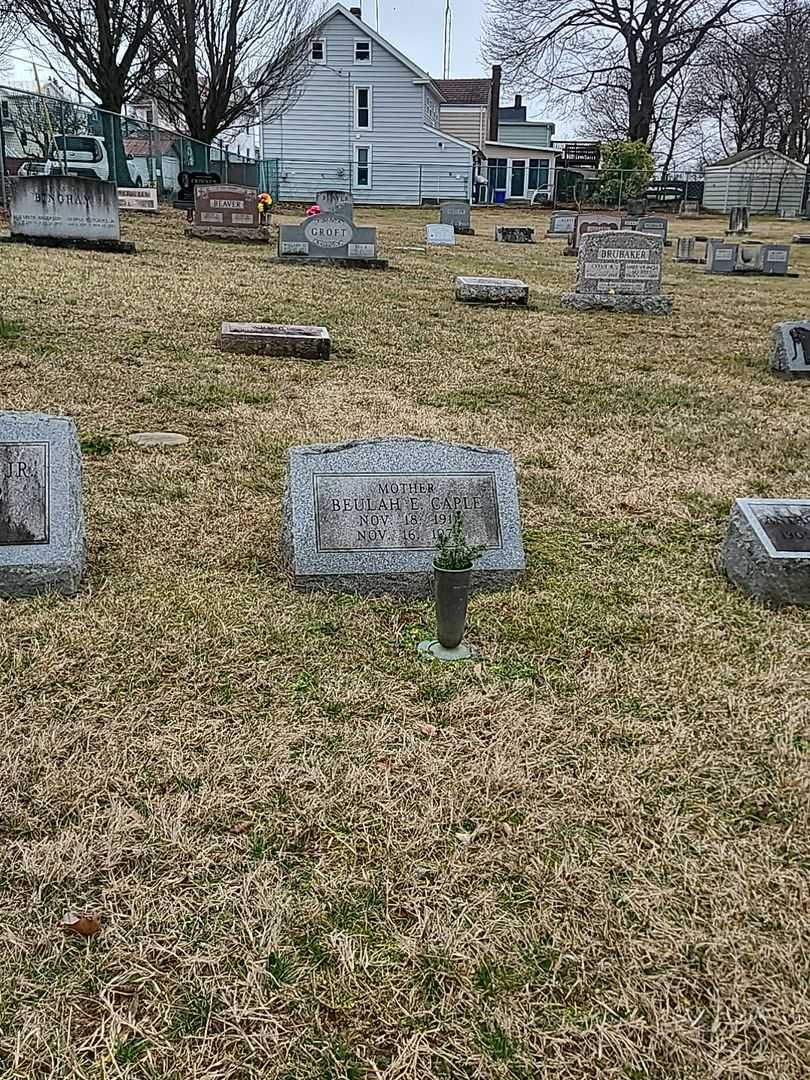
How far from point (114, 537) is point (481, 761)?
7.51ft

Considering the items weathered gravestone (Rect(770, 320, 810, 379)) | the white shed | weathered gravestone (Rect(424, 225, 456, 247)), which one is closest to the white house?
the white shed

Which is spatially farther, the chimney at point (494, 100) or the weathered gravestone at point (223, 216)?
the chimney at point (494, 100)

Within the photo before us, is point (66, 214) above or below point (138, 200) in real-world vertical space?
below

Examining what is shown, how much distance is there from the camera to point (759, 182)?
42.2 metres

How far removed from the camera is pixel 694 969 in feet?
6.69

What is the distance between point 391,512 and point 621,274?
9780 mm

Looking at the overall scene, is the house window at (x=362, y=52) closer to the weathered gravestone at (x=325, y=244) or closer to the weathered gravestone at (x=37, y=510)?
the weathered gravestone at (x=325, y=244)

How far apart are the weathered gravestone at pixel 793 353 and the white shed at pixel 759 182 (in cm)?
3731

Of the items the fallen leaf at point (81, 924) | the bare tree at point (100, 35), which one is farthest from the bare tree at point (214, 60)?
the fallen leaf at point (81, 924)

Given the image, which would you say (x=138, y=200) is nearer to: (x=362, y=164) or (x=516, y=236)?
(x=516, y=236)

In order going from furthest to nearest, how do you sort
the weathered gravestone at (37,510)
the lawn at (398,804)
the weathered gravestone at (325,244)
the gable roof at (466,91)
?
the gable roof at (466,91) → the weathered gravestone at (325,244) → the weathered gravestone at (37,510) → the lawn at (398,804)

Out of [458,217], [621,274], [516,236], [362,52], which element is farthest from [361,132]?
[621,274]

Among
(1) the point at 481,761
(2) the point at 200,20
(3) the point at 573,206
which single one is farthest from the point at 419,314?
(3) the point at 573,206

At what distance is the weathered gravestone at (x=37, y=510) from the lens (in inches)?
139
